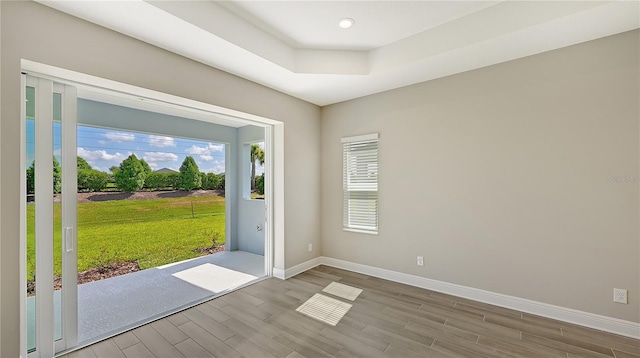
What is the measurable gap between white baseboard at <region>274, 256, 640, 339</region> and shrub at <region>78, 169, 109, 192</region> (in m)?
2.99

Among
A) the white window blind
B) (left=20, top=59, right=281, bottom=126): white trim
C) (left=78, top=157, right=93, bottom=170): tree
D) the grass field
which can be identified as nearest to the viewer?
(left=20, top=59, right=281, bottom=126): white trim

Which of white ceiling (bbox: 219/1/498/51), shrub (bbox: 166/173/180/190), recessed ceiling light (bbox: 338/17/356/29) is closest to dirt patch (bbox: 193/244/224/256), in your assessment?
shrub (bbox: 166/173/180/190)

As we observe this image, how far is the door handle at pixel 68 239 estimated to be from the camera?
2227 mm

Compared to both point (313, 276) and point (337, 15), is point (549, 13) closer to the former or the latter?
point (337, 15)

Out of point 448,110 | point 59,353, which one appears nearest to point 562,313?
point 448,110

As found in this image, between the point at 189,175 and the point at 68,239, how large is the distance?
2737mm

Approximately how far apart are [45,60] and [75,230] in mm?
1397

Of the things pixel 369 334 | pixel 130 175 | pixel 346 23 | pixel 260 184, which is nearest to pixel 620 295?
pixel 369 334

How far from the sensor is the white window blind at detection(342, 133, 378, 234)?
400 centimetres

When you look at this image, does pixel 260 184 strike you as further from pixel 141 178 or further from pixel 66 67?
pixel 66 67

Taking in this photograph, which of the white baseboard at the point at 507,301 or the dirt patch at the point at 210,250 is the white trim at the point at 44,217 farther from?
the dirt patch at the point at 210,250

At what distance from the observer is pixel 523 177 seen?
9.34 feet

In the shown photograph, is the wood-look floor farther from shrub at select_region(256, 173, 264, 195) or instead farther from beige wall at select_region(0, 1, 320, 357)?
shrub at select_region(256, 173, 264, 195)

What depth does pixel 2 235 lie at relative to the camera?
68.7 inches
